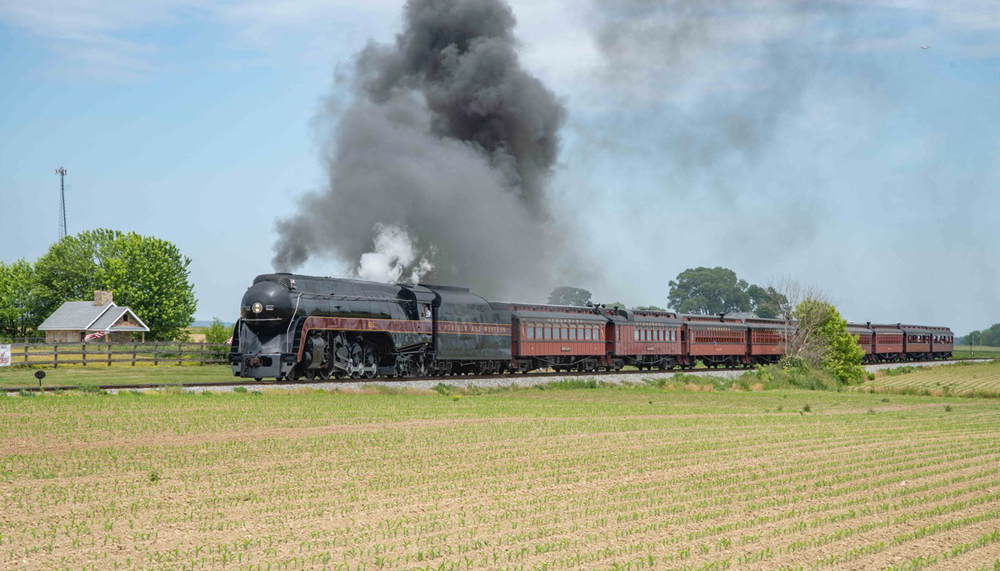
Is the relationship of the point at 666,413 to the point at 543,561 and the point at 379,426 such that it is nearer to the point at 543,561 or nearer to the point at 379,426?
the point at 379,426

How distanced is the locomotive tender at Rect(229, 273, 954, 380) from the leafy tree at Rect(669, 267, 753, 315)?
4427 inches

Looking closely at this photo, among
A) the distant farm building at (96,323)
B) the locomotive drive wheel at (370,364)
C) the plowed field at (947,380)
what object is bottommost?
the plowed field at (947,380)

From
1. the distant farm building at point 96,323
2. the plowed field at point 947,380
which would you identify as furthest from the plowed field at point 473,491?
the distant farm building at point 96,323

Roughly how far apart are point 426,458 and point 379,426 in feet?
17.8

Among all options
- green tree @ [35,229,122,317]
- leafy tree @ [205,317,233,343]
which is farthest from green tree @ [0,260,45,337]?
leafy tree @ [205,317,233,343]

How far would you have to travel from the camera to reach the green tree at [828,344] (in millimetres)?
57719

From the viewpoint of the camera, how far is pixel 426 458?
685 inches

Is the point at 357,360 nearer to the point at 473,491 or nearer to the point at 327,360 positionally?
the point at 327,360

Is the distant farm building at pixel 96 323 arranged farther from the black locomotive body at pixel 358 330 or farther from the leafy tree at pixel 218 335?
the black locomotive body at pixel 358 330

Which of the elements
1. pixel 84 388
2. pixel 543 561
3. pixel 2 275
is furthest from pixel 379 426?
pixel 2 275

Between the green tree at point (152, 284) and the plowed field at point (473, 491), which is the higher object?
the green tree at point (152, 284)

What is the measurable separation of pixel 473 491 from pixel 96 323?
6676 cm

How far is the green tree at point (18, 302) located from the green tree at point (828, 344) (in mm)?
68775

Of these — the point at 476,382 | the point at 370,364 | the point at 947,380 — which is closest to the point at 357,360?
the point at 370,364
